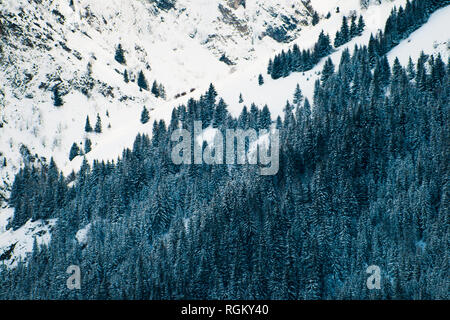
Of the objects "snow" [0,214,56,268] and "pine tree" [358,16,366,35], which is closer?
"snow" [0,214,56,268]

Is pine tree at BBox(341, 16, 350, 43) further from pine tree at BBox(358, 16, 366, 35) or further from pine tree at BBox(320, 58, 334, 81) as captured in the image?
pine tree at BBox(320, 58, 334, 81)

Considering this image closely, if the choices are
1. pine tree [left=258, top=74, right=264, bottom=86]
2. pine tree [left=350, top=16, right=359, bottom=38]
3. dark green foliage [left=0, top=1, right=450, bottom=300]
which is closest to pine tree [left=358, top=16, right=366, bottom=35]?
pine tree [left=350, top=16, right=359, bottom=38]

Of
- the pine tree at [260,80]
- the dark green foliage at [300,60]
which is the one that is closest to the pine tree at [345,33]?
the dark green foliage at [300,60]

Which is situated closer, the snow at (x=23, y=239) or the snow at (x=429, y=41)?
the snow at (x=429, y=41)

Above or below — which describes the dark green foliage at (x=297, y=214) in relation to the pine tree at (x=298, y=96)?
below

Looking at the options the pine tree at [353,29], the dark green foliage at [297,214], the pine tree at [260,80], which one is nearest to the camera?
the dark green foliage at [297,214]

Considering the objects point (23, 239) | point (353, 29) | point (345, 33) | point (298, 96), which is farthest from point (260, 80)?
point (23, 239)

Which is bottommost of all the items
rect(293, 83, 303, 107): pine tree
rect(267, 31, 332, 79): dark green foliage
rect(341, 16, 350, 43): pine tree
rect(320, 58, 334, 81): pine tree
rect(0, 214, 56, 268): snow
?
rect(0, 214, 56, 268): snow

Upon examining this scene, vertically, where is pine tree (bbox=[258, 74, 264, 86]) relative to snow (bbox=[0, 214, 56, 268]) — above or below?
above

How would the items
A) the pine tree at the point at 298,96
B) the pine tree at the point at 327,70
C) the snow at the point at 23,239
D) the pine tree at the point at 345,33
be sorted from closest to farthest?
1. the snow at the point at 23,239
2. the pine tree at the point at 298,96
3. the pine tree at the point at 327,70
4. the pine tree at the point at 345,33

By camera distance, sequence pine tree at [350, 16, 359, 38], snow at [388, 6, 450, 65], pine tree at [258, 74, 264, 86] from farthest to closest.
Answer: pine tree at [350, 16, 359, 38] → pine tree at [258, 74, 264, 86] → snow at [388, 6, 450, 65]

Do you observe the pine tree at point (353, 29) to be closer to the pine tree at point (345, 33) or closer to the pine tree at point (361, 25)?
the pine tree at point (361, 25)
